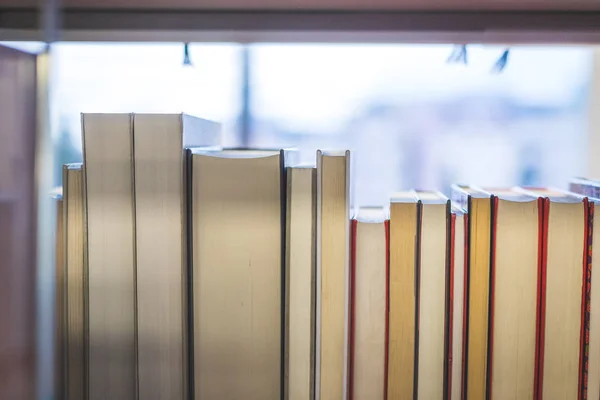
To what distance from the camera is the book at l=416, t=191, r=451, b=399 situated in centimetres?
70

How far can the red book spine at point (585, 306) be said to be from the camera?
693 mm

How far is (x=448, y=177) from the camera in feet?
4.44

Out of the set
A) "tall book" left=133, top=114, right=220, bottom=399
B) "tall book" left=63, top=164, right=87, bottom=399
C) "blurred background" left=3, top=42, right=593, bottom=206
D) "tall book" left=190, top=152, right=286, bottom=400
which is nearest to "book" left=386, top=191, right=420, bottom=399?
"tall book" left=190, top=152, right=286, bottom=400

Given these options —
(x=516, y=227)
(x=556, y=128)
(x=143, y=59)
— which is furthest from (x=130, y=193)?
(x=556, y=128)

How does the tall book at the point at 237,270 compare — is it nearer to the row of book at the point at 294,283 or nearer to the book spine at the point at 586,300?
the row of book at the point at 294,283

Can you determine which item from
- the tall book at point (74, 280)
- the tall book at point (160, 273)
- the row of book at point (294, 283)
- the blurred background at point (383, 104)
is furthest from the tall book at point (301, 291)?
the blurred background at point (383, 104)

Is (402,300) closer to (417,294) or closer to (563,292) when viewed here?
(417,294)

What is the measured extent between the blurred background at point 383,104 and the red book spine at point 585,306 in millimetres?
651

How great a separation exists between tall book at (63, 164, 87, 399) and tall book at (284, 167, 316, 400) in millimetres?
248

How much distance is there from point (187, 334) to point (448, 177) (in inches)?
33.4

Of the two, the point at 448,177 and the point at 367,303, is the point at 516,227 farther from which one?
the point at 448,177

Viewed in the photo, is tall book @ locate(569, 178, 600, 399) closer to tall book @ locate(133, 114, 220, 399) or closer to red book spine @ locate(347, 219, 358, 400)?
red book spine @ locate(347, 219, 358, 400)

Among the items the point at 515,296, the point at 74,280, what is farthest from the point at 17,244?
the point at 515,296

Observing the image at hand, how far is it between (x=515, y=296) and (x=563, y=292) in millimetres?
57
